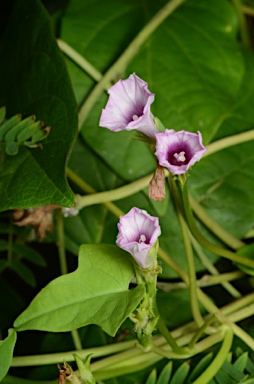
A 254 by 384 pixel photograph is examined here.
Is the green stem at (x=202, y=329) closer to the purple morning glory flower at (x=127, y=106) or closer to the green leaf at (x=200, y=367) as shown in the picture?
the green leaf at (x=200, y=367)

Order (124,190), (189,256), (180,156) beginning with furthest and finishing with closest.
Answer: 1. (124,190)
2. (189,256)
3. (180,156)

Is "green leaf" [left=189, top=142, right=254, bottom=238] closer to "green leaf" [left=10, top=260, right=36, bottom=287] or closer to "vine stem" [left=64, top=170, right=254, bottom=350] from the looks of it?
"vine stem" [left=64, top=170, right=254, bottom=350]

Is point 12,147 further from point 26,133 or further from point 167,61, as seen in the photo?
point 167,61

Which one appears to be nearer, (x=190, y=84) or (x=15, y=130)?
(x=15, y=130)

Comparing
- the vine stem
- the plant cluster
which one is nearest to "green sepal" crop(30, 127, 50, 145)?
the plant cluster

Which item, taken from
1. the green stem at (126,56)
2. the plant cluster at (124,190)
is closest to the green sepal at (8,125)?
the plant cluster at (124,190)

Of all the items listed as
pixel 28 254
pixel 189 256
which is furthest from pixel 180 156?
pixel 28 254
